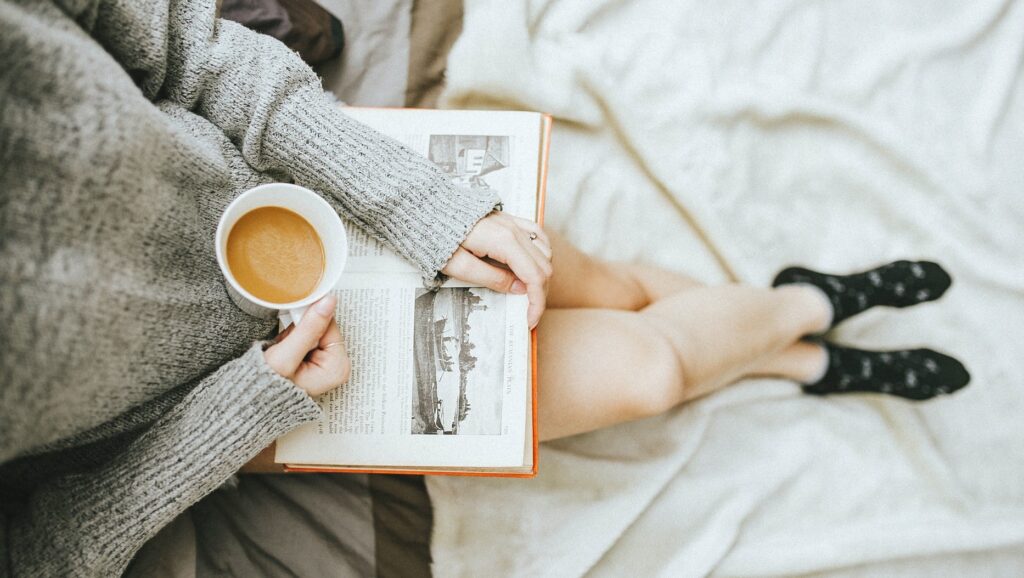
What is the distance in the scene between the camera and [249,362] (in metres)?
0.56

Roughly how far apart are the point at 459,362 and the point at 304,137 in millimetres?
253

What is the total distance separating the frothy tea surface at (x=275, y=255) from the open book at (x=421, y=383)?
0.08 m

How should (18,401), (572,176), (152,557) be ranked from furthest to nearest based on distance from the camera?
1. (572,176)
2. (152,557)
3. (18,401)

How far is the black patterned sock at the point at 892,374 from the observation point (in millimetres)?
912

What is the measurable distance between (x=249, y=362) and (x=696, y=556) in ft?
1.99

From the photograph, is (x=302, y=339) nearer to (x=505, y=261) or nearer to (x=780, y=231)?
(x=505, y=261)

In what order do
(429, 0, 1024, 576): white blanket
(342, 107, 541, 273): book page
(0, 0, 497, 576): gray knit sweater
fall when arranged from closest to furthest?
(0, 0, 497, 576): gray knit sweater
(342, 107, 541, 273): book page
(429, 0, 1024, 576): white blanket

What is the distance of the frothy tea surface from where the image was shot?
549 mm

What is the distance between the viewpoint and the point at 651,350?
28.8 inches

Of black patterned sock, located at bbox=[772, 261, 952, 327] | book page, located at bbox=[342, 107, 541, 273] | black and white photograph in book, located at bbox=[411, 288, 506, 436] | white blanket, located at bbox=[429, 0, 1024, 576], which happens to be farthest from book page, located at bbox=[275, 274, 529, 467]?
black patterned sock, located at bbox=[772, 261, 952, 327]

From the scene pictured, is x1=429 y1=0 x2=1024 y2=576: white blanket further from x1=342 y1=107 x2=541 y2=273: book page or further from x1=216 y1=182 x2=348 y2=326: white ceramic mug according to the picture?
x1=216 y1=182 x2=348 y2=326: white ceramic mug

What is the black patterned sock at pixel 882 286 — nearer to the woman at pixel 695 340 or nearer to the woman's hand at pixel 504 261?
the woman at pixel 695 340

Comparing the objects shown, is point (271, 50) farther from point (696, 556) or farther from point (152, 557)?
point (696, 556)

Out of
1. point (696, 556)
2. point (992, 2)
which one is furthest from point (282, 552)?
point (992, 2)
